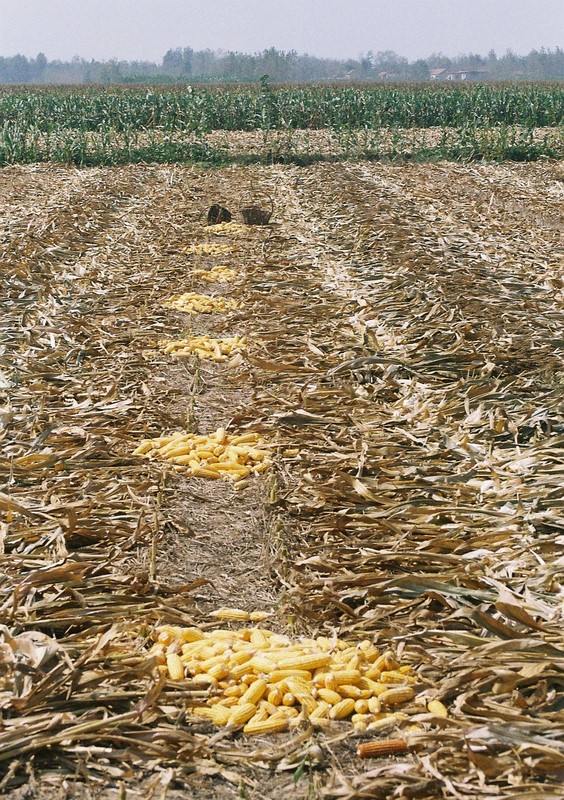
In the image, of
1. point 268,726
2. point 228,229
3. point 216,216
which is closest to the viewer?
point 268,726

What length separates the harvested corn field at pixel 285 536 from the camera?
352 centimetres

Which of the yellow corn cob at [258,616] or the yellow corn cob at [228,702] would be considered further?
the yellow corn cob at [258,616]

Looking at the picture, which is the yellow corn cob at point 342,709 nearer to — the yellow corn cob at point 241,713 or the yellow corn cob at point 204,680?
the yellow corn cob at point 241,713

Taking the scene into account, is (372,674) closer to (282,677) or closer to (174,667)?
(282,677)

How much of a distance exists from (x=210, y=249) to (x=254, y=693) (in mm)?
10508

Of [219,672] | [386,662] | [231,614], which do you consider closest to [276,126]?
[231,614]

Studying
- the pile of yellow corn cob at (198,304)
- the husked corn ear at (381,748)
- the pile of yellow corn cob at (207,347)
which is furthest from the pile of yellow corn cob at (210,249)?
the husked corn ear at (381,748)

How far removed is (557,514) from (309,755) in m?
2.17

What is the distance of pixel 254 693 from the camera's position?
3.81 metres

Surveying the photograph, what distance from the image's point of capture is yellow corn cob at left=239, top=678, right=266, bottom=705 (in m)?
3.80

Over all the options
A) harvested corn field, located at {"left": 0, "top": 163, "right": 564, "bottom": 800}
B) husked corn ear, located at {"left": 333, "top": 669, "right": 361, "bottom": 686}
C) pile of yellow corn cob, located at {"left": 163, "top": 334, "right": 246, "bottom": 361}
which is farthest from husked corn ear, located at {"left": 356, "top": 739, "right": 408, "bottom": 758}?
pile of yellow corn cob, located at {"left": 163, "top": 334, "right": 246, "bottom": 361}

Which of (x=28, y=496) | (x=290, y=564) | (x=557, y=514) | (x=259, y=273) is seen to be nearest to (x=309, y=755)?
(x=290, y=564)

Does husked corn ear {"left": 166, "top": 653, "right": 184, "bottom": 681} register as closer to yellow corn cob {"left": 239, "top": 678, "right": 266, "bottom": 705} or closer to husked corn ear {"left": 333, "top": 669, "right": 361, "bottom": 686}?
yellow corn cob {"left": 239, "top": 678, "right": 266, "bottom": 705}

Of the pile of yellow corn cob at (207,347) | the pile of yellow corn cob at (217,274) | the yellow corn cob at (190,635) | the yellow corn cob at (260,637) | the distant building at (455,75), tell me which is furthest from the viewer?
the distant building at (455,75)
